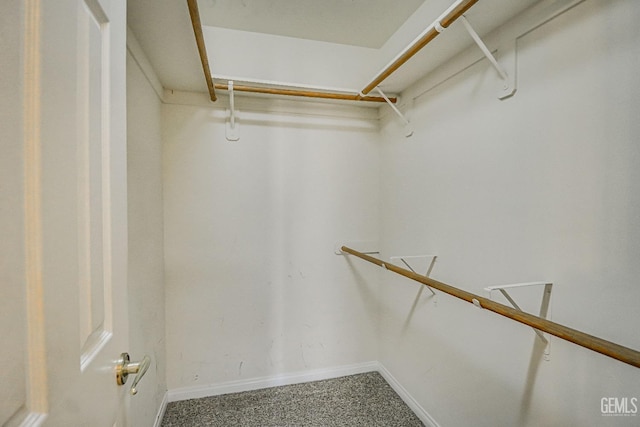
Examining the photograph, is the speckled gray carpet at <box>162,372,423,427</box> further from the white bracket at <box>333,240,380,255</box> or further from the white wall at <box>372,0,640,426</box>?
the white bracket at <box>333,240,380,255</box>

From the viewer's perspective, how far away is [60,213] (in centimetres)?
42

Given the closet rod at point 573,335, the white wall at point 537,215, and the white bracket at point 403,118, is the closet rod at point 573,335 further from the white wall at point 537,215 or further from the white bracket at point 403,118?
the white bracket at point 403,118

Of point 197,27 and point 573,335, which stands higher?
point 197,27

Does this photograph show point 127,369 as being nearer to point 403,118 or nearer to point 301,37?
point 403,118

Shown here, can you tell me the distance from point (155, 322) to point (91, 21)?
157 cm

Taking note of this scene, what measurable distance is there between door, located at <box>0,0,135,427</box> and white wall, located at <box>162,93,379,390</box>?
1.29 metres

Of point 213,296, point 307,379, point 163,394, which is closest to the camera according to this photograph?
point 163,394

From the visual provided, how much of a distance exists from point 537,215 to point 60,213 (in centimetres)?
138

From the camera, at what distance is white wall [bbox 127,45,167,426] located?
1.26 m

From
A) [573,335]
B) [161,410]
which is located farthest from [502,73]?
[161,410]

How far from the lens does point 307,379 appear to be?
2.08 meters

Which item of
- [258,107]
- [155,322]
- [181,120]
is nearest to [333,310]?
[155,322]

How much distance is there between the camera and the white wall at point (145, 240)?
126cm

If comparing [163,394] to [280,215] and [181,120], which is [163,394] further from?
[181,120]
